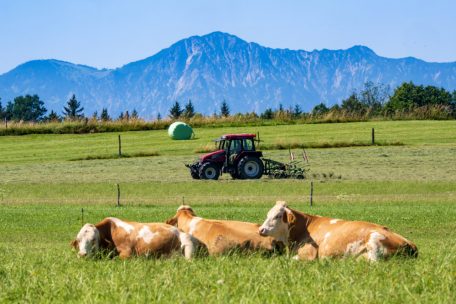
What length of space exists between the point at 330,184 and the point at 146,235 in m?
21.9

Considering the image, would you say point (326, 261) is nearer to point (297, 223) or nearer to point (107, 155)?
point (297, 223)

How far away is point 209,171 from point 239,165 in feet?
4.31

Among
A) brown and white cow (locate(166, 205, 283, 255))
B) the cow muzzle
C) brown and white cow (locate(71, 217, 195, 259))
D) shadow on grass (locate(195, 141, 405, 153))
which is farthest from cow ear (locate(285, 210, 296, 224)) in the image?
shadow on grass (locate(195, 141, 405, 153))

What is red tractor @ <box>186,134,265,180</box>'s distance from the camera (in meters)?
36.2

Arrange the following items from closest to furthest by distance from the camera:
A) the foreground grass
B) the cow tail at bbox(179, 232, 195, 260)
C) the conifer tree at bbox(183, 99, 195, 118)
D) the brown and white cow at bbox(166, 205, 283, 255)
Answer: the foreground grass, the cow tail at bbox(179, 232, 195, 260), the brown and white cow at bbox(166, 205, 283, 255), the conifer tree at bbox(183, 99, 195, 118)

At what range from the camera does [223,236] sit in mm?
11594

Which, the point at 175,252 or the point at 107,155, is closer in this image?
the point at 175,252

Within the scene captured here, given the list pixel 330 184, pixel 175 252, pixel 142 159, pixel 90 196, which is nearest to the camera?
pixel 175 252

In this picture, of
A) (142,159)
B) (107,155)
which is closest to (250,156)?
(142,159)

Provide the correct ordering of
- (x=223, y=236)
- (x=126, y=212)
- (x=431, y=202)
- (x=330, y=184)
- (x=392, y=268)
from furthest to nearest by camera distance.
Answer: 1. (x=330, y=184)
2. (x=431, y=202)
3. (x=126, y=212)
4. (x=223, y=236)
5. (x=392, y=268)

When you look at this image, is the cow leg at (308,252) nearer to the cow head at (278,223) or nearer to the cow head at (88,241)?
the cow head at (278,223)

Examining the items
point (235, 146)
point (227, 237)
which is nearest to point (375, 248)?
point (227, 237)

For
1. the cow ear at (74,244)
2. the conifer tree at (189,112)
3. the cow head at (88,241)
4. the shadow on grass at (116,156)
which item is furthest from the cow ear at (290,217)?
the conifer tree at (189,112)

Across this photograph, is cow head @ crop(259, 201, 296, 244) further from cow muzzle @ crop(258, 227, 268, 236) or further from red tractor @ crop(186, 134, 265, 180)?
red tractor @ crop(186, 134, 265, 180)
